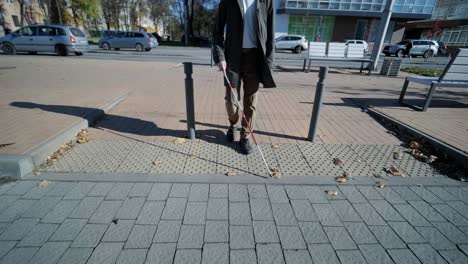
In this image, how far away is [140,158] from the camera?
330 cm

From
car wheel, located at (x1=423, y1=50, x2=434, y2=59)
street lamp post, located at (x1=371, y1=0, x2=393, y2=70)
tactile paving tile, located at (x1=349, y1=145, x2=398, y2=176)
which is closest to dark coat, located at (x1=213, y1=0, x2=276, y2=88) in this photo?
tactile paving tile, located at (x1=349, y1=145, x2=398, y2=176)

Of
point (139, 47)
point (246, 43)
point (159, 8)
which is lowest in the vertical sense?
point (139, 47)

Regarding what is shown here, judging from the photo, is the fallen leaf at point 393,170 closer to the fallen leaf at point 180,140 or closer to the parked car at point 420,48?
the fallen leaf at point 180,140

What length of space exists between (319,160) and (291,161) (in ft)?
1.29

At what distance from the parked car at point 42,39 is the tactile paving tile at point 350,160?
1665 cm

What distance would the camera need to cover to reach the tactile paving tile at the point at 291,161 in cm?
309

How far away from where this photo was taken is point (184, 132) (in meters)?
4.15

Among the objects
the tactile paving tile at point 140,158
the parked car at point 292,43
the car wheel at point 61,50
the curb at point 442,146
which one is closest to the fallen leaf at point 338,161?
the curb at point 442,146

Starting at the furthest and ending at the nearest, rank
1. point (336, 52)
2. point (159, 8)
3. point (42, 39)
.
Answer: point (159, 8) → point (42, 39) → point (336, 52)

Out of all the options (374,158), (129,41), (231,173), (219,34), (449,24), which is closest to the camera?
(231,173)

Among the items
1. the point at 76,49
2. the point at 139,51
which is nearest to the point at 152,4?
the point at 139,51

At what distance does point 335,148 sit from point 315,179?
1.03 m

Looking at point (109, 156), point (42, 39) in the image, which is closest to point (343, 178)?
point (109, 156)

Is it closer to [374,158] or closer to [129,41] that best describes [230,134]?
[374,158]
